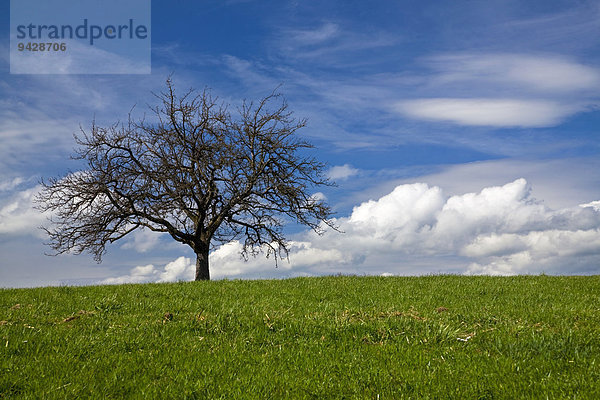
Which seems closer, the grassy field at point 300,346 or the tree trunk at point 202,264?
the grassy field at point 300,346

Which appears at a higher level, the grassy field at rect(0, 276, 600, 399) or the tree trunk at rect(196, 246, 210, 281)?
the tree trunk at rect(196, 246, 210, 281)

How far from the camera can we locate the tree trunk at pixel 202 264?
2275 centimetres

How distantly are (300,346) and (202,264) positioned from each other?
1536cm

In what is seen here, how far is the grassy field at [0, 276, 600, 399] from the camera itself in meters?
6.52

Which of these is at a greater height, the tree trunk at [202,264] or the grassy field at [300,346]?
the tree trunk at [202,264]

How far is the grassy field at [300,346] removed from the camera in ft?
21.4

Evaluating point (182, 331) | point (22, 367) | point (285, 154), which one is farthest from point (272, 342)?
point (285, 154)

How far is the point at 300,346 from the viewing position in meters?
8.33

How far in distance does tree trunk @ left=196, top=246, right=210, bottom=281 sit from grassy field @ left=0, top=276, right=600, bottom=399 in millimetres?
9231

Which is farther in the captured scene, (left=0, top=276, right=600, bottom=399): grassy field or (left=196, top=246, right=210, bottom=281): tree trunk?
(left=196, top=246, right=210, bottom=281): tree trunk

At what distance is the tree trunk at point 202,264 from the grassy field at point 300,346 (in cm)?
923

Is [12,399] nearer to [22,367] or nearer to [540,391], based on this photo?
[22,367]

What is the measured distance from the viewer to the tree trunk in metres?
22.8

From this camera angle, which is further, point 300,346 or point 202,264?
point 202,264
